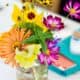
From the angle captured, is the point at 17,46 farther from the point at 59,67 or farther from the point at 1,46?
the point at 59,67

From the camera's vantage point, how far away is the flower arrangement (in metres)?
0.84

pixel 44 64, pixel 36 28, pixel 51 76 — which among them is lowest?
pixel 51 76

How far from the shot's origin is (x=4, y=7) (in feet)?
5.33

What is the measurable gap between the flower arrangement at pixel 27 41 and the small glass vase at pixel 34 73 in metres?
0.05

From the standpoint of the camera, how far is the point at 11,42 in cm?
84

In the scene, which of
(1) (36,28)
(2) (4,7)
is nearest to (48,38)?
(1) (36,28)

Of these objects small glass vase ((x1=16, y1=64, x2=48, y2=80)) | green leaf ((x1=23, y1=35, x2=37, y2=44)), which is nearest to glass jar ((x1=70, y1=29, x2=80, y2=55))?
small glass vase ((x1=16, y1=64, x2=48, y2=80))

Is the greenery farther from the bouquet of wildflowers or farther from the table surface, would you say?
the table surface

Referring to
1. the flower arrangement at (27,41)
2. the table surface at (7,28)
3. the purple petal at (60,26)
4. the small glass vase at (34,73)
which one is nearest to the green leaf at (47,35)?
the flower arrangement at (27,41)

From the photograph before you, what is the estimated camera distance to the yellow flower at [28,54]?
836 mm

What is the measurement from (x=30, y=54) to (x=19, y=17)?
0.12 meters

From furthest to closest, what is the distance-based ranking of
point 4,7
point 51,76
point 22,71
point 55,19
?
point 4,7 → point 55,19 → point 51,76 → point 22,71

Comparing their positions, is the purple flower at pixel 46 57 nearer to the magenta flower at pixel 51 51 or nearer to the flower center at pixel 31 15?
the magenta flower at pixel 51 51

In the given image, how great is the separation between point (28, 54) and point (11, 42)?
0.06 m
